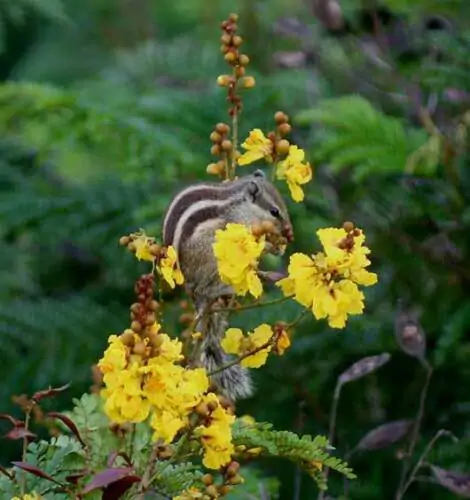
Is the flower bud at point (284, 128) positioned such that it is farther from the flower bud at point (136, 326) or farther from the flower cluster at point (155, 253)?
the flower bud at point (136, 326)

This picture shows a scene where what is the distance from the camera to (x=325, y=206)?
2.74 metres

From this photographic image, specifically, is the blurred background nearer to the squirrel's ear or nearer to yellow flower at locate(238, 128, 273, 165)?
the squirrel's ear

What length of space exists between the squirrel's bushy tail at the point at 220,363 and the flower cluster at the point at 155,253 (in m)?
0.17

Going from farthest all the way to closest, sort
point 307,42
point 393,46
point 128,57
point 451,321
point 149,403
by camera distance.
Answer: point 128,57 < point 393,46 < point 307,42 < point 451,321 < point 149,403

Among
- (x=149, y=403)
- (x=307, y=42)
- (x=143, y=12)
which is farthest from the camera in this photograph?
(x=143, y=12)

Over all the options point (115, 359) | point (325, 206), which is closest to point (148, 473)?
point (115, 359)

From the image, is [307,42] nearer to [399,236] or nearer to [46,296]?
[399,236]

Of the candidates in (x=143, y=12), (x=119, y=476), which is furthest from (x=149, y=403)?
(x=143, y=12)

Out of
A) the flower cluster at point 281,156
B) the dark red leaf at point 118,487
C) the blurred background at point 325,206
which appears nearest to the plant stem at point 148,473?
the dark red leaf at point 118,487

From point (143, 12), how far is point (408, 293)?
114 inches

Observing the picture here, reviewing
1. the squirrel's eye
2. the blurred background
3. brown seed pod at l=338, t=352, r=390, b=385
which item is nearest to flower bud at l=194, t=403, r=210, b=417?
brown seed pod at l=338, t=352, r=390, b=385

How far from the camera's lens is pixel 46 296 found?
354cm

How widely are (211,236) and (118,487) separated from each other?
15.9 inches

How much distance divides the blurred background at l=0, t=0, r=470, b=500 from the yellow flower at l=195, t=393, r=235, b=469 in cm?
97
